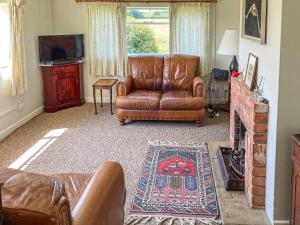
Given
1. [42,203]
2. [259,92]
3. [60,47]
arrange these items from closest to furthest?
[42,203] < [259,92] < [60,47]

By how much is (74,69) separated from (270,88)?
186 inches

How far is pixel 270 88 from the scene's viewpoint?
9.22 ft

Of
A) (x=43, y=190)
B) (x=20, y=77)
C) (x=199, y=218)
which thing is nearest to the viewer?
(x=43, y=190)

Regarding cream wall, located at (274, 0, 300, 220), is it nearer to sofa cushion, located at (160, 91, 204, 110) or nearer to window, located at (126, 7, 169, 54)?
sofa cushion, located at (160, 91, 204, 110)

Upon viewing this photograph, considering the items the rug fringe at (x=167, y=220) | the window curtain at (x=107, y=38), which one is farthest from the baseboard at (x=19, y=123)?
the rug fringe at (x=167, y=220)

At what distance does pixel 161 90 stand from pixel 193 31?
1340 mm

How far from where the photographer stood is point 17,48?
5539 millimetres

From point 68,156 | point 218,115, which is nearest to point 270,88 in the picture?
point 68,156

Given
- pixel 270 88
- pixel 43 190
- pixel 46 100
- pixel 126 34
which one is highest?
pixel 126 34

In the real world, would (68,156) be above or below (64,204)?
below

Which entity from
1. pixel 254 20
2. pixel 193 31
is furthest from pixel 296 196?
pixel 193 31

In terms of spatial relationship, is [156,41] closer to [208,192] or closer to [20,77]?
[20,77]

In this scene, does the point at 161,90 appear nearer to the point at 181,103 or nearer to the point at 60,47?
the point at 181,103

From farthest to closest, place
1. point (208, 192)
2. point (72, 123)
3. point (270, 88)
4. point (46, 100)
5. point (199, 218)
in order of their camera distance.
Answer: point (46, 100) < point (72, 123) < point (208, 192) < point (199, 218) < point (270, 88)
